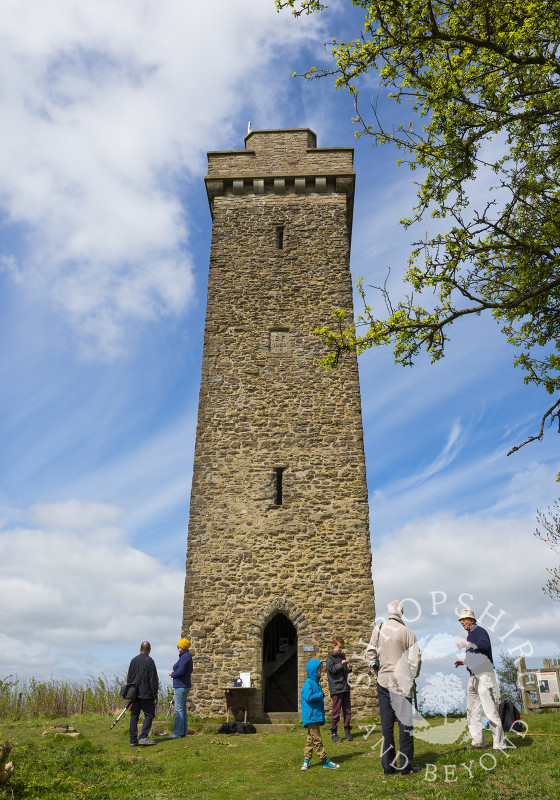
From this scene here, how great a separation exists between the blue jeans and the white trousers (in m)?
5.10

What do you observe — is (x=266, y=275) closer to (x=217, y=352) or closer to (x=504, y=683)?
(x=217, y=352)

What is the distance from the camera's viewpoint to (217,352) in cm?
1597

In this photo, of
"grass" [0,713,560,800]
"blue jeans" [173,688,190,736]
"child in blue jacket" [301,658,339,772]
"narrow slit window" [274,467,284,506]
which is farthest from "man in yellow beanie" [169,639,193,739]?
"narrow slit window" [274,467,284,506]

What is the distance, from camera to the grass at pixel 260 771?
597cm

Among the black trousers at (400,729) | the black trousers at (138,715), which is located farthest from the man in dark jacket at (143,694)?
the black trousers at (400,729)

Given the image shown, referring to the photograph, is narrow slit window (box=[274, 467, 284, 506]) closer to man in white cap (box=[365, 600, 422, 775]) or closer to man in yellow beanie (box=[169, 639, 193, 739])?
man in yellow beanie (box=[169, 639, 193, 739])

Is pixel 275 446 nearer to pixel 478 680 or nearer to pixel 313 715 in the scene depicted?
pixel 313 715

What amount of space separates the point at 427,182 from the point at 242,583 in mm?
8990

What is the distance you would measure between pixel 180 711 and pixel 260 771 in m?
3.14

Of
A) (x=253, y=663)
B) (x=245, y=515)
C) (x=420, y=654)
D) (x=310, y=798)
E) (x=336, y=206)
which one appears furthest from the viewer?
(x=336, y=206)

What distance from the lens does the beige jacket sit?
6664mm

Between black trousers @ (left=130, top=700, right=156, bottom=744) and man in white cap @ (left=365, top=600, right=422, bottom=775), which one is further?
black trousers @ (left=130, top=700, right=156, bottom=744)

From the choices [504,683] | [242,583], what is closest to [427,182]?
[242,583]

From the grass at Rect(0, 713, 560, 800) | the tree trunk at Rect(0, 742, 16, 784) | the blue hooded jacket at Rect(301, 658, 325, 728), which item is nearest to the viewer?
the grass at Rect(0, 713, 560, 800)
